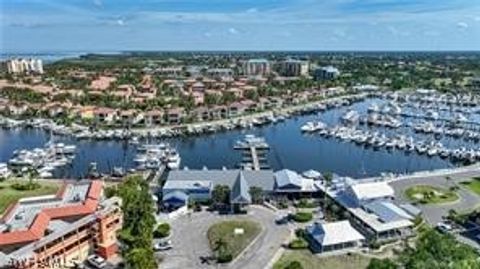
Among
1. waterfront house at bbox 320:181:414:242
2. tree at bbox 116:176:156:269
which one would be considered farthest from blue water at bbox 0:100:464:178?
tree at bbox 116:176:156:269

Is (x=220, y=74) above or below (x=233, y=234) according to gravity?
above

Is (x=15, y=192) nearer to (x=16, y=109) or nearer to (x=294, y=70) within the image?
(x=16, y=109)

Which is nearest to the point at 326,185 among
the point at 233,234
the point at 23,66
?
the point at 233,234

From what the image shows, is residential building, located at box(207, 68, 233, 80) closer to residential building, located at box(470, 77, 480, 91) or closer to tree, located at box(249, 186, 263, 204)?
Answer: residential building, located at box(470, 77, 480, 91)

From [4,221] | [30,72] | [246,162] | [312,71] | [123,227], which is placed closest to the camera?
[4,221]

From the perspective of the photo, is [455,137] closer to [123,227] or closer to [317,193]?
[317,193]

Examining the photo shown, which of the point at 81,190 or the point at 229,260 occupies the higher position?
the point at 81,190

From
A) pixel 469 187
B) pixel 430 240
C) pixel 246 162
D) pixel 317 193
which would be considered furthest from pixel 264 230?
pixel 246 162
